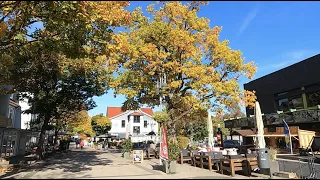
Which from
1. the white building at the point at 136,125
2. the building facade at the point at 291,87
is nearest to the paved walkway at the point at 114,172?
the building facade at the point at 291,87

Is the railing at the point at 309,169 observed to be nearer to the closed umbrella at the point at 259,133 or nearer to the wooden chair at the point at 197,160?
the closed umbrella at the point at 259,133

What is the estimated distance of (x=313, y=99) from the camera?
947 inches

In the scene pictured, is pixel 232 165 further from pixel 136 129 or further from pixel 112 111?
pixel 112 111

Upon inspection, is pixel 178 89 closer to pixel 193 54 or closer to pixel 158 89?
pixel 193 54

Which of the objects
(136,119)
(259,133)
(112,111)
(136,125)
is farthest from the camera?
(112,111)

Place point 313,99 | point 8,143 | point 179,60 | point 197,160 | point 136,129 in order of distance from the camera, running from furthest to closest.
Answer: point 136,129 < point 8,143 < point 313,99 < point 179,60 < point 197,160

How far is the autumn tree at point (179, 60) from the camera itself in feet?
60.8

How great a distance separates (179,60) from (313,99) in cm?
1283

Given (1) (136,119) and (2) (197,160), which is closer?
(2) (197,160)

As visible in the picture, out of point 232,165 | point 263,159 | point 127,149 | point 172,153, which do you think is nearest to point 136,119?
point 127,149

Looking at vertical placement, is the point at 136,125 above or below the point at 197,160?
above

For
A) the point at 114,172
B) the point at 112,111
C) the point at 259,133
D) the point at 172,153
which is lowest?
the point at 114,172

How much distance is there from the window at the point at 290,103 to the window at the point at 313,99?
1.00 metres

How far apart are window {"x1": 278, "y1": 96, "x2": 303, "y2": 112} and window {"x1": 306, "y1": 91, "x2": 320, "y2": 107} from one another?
1.00m
